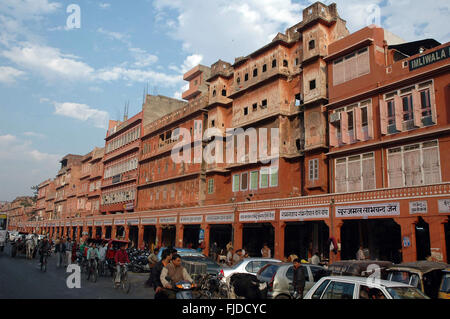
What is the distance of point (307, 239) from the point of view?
25.4 m

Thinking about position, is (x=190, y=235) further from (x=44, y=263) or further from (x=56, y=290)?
(x=56, y=290)

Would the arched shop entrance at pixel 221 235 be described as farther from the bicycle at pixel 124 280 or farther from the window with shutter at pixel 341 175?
the bicycle at pixel 124 280

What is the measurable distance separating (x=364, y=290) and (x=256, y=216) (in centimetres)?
1846

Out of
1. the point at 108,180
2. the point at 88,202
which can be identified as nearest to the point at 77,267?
the point at 108,180

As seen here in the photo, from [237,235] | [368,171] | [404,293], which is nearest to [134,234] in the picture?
[237,235]

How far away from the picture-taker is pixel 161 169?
4381cm

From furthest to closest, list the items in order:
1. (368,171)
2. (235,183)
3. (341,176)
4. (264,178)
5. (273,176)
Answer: (235,183) → (264,178) → (273,176) → (341,176) → (368,171)

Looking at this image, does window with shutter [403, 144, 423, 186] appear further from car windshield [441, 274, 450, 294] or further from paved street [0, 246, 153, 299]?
paved street [0, 246, 153, 299]

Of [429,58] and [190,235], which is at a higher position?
[429,58]

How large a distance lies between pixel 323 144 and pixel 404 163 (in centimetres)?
557

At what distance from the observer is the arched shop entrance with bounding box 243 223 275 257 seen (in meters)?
28.5

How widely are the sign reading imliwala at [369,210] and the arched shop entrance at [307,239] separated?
4.66 m

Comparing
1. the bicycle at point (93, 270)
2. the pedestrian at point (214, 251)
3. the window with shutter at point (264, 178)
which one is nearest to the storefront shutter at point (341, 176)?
the window with shutter at point (264, 178)
